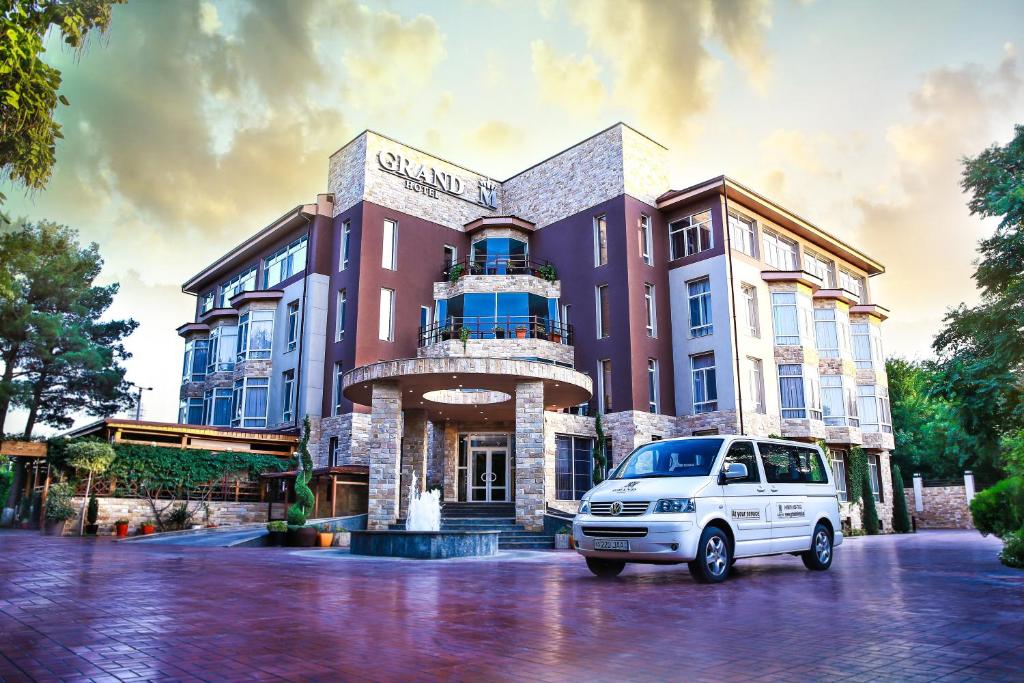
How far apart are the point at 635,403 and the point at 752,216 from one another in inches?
423

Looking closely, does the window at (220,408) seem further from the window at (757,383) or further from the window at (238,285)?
the window at (757,383)

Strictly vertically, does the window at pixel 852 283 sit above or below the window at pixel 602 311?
above

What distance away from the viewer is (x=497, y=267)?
33.1m

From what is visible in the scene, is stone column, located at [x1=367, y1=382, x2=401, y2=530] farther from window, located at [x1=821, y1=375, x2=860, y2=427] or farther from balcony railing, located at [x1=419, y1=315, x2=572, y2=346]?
window, located at [x1=821, y1=375, x2=860, y2=427]

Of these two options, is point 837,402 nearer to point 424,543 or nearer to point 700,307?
point 700,307

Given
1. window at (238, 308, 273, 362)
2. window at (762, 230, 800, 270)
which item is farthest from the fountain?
window at (762, 230, 800, 270)

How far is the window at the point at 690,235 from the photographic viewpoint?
3120 cm

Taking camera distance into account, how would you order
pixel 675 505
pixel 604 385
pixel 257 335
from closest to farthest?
pixel 675 505
pixel 604 385
pixel 257 335

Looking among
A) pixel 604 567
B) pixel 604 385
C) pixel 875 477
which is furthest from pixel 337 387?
pixel 875 477

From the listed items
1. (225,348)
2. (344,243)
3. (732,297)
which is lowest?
(225,348)

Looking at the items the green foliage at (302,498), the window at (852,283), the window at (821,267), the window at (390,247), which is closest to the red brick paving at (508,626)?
the green foliage at (302,498)

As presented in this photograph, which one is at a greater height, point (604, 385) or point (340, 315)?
point (340, 315)

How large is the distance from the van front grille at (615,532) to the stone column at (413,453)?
15.5m

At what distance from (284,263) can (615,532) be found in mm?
28920
